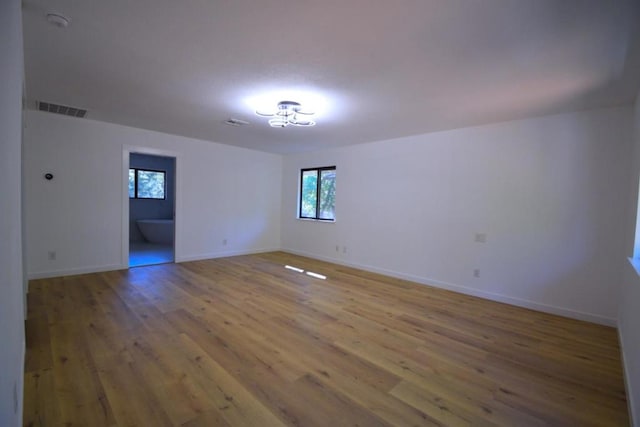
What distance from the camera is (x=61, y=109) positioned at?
150 inches

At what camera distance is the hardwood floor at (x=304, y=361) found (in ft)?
5.54

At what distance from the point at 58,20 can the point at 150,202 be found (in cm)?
735

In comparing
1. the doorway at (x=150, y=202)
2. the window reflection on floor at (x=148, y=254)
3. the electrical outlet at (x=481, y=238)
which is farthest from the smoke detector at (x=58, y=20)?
the doorway at (x=150, y=202)

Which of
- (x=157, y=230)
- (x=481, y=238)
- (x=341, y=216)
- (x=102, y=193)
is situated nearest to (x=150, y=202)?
(x=157, y=230)

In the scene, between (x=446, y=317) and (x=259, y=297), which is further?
(x=259, y=297)

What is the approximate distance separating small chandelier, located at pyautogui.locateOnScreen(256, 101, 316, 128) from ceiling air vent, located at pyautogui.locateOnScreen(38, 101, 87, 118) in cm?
255

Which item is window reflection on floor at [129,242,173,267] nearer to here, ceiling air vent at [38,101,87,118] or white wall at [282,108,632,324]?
ceiling air vent at [38,101,87,118]

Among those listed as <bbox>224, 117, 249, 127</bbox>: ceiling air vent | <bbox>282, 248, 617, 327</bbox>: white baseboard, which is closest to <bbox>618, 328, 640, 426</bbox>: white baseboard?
<bbox>282, 248, 617, 327</bbox>: white baseboard

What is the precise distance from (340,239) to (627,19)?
15.3 feet

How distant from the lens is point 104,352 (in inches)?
88.4

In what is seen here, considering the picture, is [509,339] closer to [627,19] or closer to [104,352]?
[627,19]

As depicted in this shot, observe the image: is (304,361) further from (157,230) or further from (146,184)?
(146,184)

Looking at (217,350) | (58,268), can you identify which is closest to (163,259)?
(58,268)

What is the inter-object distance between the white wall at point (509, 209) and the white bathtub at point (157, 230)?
5270 millimetres
